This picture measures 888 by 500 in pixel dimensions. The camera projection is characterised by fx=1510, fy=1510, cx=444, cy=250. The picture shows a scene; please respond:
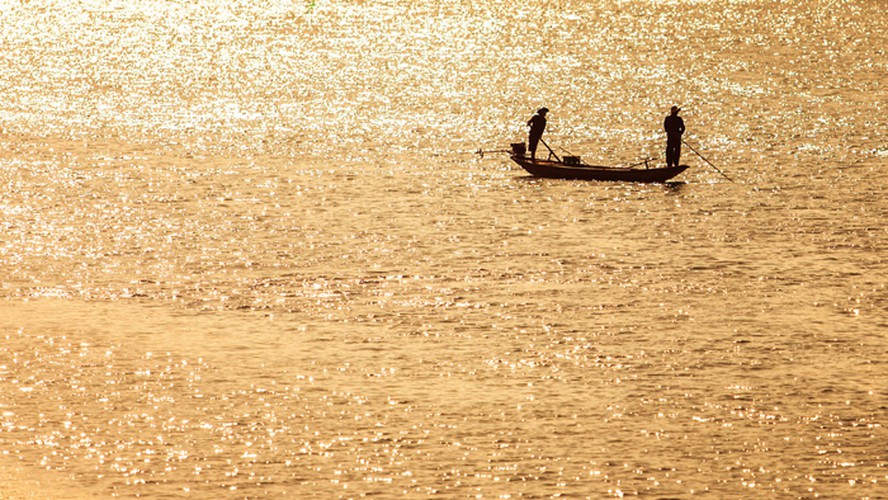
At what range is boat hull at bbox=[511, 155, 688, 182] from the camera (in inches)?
1438

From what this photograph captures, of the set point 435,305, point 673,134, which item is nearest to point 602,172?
point 673,134

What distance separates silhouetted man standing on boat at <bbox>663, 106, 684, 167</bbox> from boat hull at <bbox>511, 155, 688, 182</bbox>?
0.72 metres

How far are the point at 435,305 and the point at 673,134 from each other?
580 inches

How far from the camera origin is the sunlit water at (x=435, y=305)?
17.5m

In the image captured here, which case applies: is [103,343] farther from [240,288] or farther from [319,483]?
[319,483]

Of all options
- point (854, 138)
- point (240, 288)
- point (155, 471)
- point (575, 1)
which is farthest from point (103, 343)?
point (575, 1)

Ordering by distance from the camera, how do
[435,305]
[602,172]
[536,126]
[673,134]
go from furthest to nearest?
[536,126], [673,134], [602,172], [435,305]

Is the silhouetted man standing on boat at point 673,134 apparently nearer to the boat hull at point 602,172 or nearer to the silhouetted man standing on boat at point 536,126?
the boat hull at point 602,172

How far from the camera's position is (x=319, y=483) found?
16594 millimetres

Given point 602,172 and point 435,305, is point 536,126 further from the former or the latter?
point 435,305

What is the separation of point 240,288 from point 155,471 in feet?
28.5

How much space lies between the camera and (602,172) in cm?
3672

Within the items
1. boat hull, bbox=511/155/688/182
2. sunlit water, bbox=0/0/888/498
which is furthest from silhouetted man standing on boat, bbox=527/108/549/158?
boat hull, bbox=511/155/688/182

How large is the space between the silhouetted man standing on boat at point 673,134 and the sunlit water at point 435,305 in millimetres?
769
